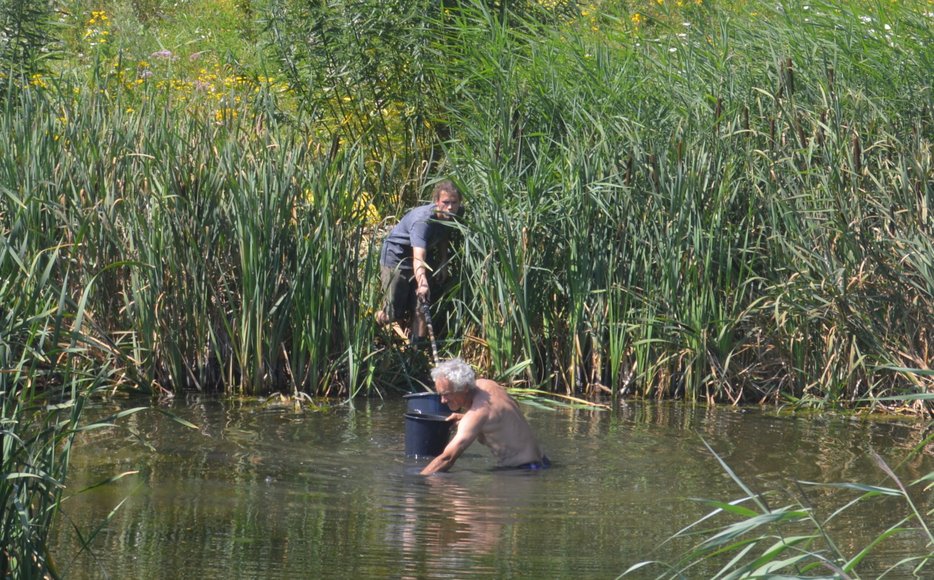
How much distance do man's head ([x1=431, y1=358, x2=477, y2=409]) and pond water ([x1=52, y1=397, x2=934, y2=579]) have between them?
0.39 m

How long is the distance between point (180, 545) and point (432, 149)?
17.6 ft

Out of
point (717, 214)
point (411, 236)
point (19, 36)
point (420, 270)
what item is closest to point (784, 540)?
point (717, 214)

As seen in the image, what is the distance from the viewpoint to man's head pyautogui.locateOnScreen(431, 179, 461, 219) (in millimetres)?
8812

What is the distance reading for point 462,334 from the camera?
920cm

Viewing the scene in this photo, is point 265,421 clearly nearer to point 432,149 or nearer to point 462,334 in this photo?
point 462,334

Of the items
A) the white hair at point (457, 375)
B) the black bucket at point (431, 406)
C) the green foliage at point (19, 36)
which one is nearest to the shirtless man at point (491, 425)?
the white hair at point (457, 375)

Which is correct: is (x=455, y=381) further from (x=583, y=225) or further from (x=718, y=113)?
(x=718, y=113)

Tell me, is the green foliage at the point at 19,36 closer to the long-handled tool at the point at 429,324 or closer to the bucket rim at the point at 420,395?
the long-handled tool at the point at 429,324

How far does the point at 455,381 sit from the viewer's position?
6.87m

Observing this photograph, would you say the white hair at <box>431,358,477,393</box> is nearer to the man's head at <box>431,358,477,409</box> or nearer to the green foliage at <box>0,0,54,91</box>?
the man's head at <box>431,358,477,409</box>

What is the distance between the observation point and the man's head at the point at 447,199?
8812 mm

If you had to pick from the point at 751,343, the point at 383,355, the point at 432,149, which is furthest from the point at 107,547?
the point at 432,149

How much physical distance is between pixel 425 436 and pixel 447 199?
2.20 m

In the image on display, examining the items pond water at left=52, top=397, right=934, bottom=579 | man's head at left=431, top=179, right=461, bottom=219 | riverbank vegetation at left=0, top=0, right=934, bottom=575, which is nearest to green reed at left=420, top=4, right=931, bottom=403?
riverbank vegetation at left=0, top=0, right=934, bottom=575
